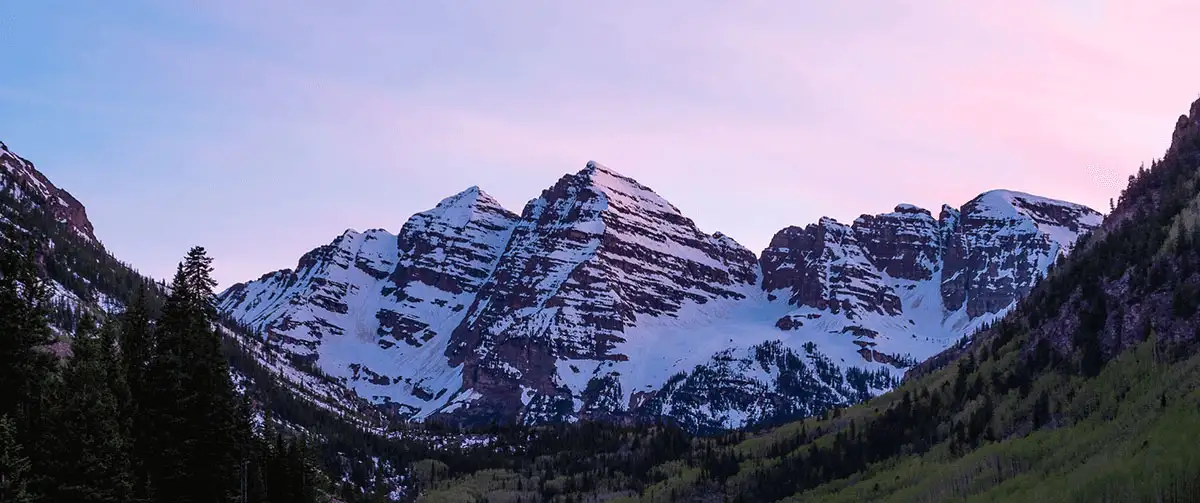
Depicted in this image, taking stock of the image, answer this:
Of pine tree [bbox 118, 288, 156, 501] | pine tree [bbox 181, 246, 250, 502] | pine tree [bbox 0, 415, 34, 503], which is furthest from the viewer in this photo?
pine tree [bbox 181, 246, 250, 502]

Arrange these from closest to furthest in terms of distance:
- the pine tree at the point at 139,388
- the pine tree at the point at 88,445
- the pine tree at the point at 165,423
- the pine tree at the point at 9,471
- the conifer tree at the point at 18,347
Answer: the pine tree at the point at 9,471 < the pine tree at the point at 88,445 < the conifer tree at the point at 18,347 < the pine tree at the point at 139,388 < the pine tree at the point at 165,423

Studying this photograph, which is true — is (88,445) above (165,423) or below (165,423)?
below

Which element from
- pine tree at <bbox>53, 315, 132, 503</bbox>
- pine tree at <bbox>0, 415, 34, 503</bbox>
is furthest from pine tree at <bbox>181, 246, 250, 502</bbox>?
pine tree at <bbox>0, 415, 34, 503</bbox>

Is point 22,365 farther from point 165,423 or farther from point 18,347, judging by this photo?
point 165,423

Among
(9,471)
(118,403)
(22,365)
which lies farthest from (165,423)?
(9,471)

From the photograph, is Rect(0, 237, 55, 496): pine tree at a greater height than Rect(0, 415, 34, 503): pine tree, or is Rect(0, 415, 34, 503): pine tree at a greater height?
Rect(0, 237, 55, 496): pine tree

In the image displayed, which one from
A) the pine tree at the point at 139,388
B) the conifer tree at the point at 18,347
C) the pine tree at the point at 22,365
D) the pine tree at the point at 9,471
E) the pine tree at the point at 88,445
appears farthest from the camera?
the pine tree at the point at 139,388

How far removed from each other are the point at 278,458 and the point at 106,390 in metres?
76.4

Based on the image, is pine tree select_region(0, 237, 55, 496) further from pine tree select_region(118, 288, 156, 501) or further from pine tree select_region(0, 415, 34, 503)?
pine tree select_region(0, 415, 34, 503)

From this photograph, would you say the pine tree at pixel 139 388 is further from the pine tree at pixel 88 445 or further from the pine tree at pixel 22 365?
the pine tree at pixel 22 365

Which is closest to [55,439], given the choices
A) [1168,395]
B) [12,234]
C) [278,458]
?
[12,234]

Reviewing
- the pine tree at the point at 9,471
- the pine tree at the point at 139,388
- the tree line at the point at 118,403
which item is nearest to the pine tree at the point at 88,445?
the tree line at the point at 118,403

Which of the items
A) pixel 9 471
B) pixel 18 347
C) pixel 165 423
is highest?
pixel 18 347

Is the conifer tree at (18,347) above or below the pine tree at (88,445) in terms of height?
above
